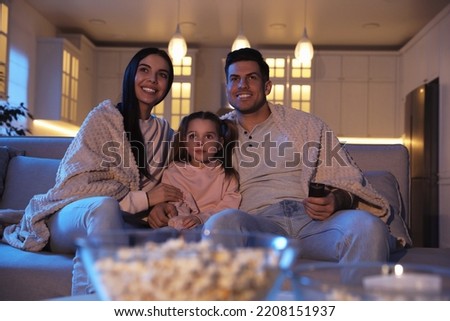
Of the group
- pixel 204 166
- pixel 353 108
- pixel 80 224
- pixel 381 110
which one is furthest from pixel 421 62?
pixel 80 224

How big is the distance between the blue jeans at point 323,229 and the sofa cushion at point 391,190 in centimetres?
25

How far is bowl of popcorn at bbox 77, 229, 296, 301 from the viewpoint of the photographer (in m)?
0.61

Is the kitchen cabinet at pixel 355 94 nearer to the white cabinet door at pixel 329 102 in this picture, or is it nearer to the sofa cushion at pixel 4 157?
the white cabinet door at pixel 329 102

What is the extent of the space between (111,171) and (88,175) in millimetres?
106

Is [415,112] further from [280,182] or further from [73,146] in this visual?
[73,146]

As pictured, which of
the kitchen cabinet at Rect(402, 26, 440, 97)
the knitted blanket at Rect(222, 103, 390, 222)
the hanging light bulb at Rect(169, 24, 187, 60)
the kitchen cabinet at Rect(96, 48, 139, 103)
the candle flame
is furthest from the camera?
the kitchen cabinet at Rect(96, 48, 139, 103)

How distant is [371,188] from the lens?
81.8 inches

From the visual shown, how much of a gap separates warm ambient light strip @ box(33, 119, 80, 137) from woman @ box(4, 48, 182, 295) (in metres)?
4.95

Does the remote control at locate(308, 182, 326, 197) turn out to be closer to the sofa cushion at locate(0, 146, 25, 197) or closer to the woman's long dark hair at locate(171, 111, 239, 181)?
the woman's long dark hair at locate(171, 111, 239, 181)

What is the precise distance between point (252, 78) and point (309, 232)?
28.7 inches

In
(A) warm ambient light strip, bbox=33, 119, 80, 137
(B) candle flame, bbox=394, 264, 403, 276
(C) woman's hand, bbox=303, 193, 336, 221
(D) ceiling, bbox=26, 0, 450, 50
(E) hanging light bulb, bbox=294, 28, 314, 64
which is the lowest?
(B) candle flame, bbox=394, 264, 403, 276

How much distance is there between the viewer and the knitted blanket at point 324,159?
81.4 inches

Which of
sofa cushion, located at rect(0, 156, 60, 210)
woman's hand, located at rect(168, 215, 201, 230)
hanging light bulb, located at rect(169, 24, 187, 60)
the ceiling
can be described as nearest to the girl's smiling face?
woman's hand, located at rect(168, 215, 201, 230)

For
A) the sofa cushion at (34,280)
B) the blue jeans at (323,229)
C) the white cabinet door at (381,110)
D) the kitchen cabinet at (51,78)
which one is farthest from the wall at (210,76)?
the sofa cushion at (34,280)
